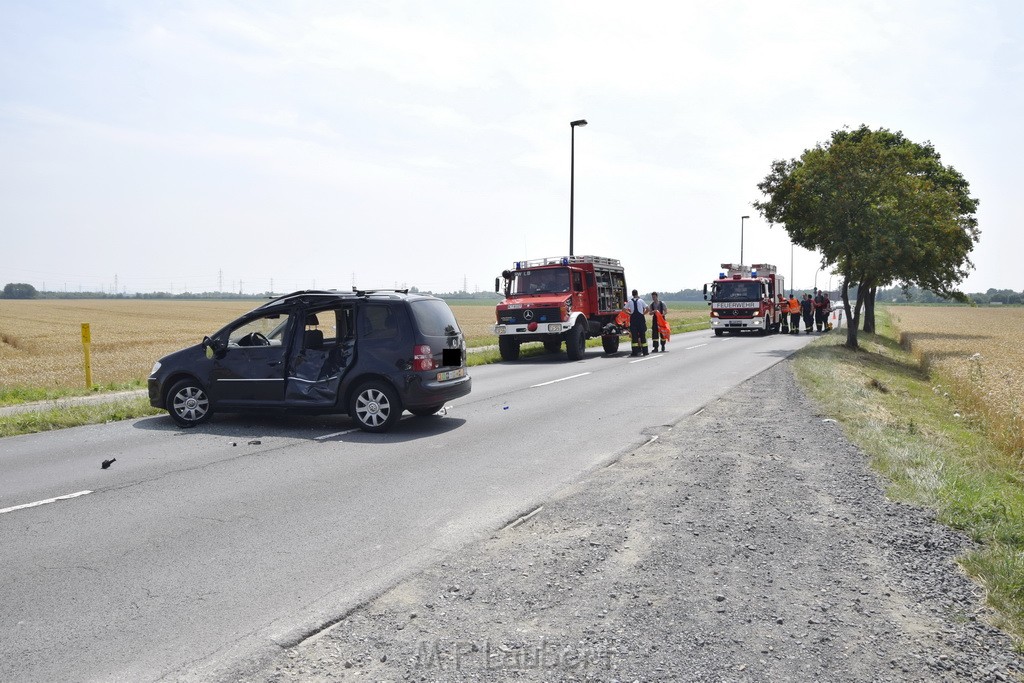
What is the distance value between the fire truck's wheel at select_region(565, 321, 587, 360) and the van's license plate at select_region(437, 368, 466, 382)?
36.0 feet

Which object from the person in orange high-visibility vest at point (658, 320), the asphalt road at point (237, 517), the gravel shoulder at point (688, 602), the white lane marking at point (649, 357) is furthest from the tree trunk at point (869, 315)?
the gravel shoulder at point (688, 602)

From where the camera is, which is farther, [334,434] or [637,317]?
[637,317]

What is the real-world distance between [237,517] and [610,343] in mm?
19277

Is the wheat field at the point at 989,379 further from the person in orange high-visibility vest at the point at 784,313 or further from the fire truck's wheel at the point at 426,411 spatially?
the person in orange high-visibility vest at the point at 784,313

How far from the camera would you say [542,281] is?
2261 cm

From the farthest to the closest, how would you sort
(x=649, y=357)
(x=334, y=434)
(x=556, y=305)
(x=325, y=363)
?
(x=649, y=357), (x=556, y=305), (x=325, y=363), (x=334, y=434)

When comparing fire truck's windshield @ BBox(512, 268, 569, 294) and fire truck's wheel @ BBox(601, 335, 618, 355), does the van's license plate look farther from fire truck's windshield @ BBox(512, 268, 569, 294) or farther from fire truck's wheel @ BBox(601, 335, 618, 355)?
fire truck's wheel @ BBox(601, 335, 618, 355)

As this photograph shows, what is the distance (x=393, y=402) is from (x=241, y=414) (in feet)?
9.37

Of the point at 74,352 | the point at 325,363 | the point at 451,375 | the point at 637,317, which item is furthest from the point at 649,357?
the point at 74,352

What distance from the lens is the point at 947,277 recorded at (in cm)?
3569

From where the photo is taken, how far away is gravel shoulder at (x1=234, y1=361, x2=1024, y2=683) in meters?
3.68

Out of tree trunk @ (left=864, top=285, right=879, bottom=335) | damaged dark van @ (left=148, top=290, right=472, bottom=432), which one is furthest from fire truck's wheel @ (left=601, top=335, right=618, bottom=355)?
tree trunk @ (left=864, top=285, right=879, bottom=335)

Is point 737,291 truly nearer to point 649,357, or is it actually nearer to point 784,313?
point 784,313

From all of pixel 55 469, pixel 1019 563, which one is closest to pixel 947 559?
pixel 1019 563
